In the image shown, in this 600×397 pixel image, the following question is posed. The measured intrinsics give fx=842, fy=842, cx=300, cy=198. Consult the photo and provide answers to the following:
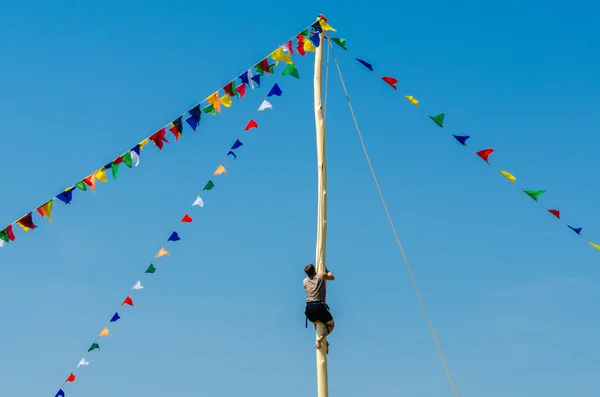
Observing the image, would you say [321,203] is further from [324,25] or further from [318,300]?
[324,25]

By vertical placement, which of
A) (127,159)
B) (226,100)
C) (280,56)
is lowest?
(127,159)

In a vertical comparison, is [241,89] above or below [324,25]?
below

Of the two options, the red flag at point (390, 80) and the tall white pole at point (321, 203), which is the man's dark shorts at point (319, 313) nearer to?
the tall white pole at point (321, 203)

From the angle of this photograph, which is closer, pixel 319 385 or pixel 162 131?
pixel 319 385

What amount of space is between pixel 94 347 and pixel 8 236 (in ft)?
14.3

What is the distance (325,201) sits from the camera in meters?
12.9

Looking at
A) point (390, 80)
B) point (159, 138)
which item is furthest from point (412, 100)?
point (159, 138)

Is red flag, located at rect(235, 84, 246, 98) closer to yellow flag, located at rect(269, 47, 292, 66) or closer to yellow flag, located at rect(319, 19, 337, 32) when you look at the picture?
yellow flag, located at rect(269, 47, 292, 66)

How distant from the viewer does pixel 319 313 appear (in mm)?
12539

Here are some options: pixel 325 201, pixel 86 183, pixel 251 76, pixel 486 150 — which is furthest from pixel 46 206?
pixel 486 150

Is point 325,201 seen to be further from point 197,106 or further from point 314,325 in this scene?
point 197,106

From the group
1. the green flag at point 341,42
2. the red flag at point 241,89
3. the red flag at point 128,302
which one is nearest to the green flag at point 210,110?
the red flag at point 241,89

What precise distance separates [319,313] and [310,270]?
25.7 inches

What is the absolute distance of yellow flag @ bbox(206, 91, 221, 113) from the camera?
569 inches
